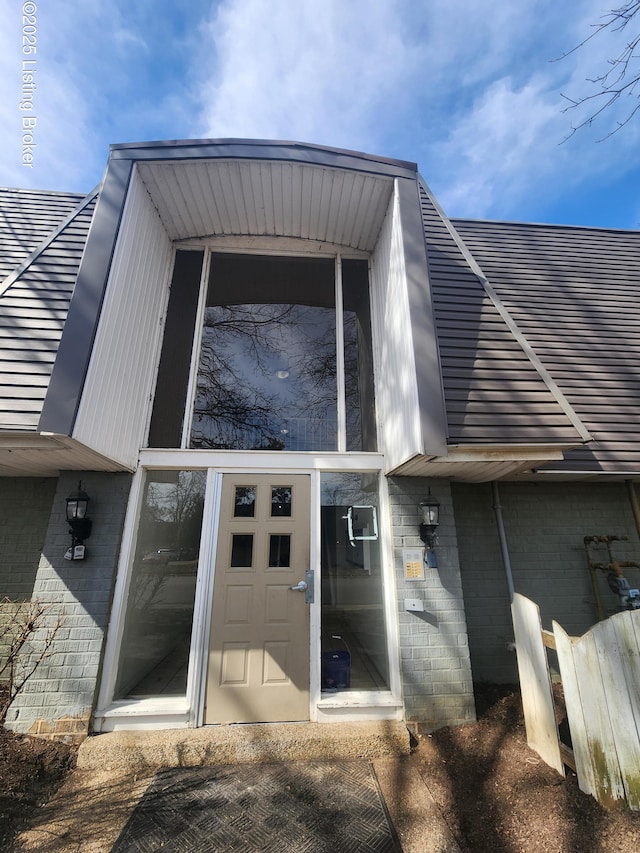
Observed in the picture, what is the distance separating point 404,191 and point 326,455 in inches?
114

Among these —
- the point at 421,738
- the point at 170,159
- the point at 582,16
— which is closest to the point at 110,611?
the point at 421,738

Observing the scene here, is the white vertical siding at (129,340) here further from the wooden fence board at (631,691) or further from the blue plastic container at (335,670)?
the wooden fence board at (631,691)

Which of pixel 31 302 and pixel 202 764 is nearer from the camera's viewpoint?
pixel 202 764

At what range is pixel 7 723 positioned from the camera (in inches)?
109

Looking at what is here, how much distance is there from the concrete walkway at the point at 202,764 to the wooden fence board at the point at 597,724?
995 mm

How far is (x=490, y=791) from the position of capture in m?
2.37

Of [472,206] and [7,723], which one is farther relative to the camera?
[472,206]

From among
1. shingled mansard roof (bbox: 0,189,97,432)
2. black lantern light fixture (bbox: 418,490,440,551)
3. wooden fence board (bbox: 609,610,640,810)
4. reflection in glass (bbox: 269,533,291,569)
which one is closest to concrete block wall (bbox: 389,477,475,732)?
black lantern light fixture (bbox: 418,490,440,551)

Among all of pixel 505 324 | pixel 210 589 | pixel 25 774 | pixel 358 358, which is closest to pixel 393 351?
pixel 358 358

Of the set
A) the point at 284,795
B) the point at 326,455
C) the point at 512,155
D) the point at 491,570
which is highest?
the point at 512,155

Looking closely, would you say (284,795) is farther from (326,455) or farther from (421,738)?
(326,455)

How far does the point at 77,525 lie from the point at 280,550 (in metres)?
1.81

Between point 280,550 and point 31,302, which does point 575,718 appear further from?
point 31,302

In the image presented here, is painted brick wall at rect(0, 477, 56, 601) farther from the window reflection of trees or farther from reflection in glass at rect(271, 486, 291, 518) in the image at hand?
reflection in glass at rect(271, 486, 291, 518)
